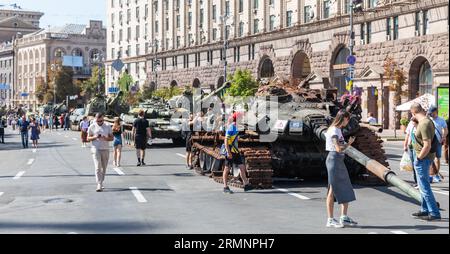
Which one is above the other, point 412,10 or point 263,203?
point 412,10

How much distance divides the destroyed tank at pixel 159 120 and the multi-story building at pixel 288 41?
25.8ft

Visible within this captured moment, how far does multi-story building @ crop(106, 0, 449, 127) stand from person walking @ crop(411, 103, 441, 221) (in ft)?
32.9

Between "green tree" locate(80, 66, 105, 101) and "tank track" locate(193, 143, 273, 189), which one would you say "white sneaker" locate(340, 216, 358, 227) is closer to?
"tank track" locate(193, 143, 273, 189)

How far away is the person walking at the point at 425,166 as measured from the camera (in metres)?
11.6

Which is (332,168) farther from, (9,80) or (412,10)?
(9,80)

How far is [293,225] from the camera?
1142 centimetres

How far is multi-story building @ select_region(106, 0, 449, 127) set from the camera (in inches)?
1640

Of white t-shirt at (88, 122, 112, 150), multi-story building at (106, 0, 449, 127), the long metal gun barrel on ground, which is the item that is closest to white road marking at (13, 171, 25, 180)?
white t-shirt at (88, 122, 112, 150)

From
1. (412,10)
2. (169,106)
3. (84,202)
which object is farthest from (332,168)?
(412,10)

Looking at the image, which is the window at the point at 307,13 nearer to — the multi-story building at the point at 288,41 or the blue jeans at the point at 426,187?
the multi-story building at the point at 288,41

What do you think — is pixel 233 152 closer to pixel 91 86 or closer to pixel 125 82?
pixel 125 82

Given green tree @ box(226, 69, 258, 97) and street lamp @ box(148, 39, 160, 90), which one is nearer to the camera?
green tree @ box(226, 69, 258, 97)

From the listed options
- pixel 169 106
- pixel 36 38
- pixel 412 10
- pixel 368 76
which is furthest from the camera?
pixel 36 38
